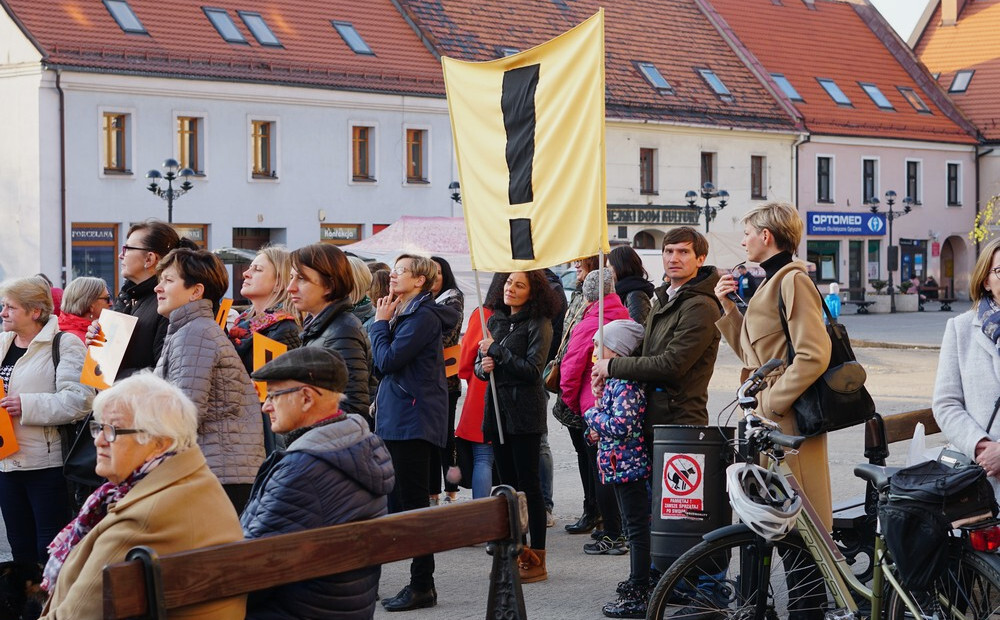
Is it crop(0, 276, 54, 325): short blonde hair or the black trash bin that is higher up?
crop(0, 276, 54, 325): short blonde hair

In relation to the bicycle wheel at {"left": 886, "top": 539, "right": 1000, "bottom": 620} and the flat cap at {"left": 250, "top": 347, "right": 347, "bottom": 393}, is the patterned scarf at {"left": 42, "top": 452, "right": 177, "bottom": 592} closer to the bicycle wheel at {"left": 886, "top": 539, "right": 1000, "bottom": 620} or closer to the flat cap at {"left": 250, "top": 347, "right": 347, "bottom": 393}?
the flat cap at {"left": 250, "top": 347, "right": 347, "bottom": 393}

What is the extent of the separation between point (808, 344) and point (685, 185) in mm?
43739

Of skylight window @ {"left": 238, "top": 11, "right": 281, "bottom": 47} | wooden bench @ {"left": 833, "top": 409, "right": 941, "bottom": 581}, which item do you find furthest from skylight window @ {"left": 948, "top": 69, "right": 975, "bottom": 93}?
wooden bench @ {"left": 833, "top": 409, "right": 941, "bottom": 581}

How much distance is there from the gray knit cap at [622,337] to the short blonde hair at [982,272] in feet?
7.16

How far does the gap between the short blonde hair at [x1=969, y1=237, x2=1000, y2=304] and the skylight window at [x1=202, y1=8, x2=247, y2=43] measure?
115ft

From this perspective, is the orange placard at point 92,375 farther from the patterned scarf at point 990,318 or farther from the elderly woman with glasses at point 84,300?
the patterned scarf at point 990,318

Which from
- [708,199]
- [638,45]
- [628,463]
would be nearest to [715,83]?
[638,45]

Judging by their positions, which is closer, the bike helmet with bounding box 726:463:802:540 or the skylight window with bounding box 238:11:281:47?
the bike helmet with bounding box 726:463:802:540

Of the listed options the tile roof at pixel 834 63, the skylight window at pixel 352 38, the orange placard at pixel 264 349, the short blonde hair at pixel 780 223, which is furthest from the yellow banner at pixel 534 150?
the tile roof at pixel 834 63

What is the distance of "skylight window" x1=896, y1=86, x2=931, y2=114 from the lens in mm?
58594

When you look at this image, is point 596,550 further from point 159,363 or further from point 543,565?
point 159,363

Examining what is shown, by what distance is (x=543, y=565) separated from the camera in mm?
7961

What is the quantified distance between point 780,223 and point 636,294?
2923 millimetres

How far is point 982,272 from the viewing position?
5.70 metres
